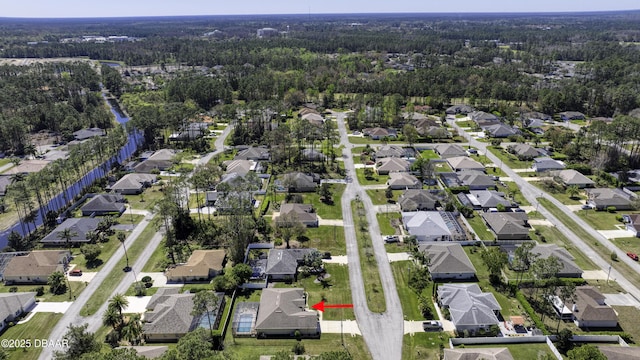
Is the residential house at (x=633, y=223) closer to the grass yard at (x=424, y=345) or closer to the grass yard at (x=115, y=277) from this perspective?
the grass yard at (x=424, y=345)

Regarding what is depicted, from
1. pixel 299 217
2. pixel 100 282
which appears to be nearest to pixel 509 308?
pixel 299 217

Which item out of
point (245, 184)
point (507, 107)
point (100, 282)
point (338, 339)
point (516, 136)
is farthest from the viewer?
point (507, 107)

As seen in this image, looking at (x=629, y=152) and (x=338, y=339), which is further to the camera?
(x=629, y=152)

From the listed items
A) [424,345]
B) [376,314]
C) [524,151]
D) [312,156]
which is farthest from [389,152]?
[424,345]

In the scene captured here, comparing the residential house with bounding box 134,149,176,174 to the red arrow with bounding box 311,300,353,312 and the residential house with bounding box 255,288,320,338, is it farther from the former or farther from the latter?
the red arrow with bounding box 311,300,353,312

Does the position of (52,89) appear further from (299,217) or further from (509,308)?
(509,308)

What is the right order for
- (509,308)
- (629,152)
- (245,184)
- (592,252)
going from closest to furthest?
(509,308) < (592,252) < (245,184) < (629,152)

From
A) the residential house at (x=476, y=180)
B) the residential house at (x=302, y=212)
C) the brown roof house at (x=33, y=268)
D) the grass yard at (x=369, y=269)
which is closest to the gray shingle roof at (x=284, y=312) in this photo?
the grass yard at (x=369, y=269)
